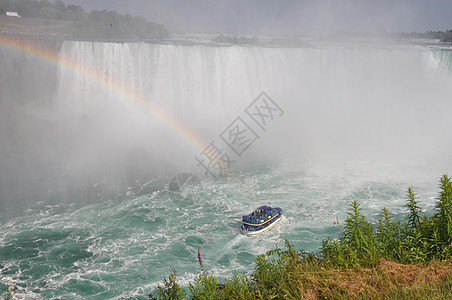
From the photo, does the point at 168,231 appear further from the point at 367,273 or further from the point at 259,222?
the point at 367,273

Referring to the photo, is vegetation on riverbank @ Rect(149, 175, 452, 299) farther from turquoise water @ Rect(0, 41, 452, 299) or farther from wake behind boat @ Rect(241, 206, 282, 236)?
wake behind boat @ Rect(241, 206, 282, 236)

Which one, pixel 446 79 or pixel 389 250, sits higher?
pixel 446 79

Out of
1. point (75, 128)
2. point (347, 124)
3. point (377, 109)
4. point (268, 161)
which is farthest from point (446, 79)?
point (75, 128)

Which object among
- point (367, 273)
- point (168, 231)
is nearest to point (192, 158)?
point (168, 231)

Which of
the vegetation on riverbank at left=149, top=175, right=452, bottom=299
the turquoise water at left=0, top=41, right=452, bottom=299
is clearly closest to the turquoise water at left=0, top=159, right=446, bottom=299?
the turquoise water at left=0, top=41, right=452, bottom=299

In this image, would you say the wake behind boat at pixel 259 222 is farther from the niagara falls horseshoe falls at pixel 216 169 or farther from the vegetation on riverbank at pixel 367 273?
the vegetation on riverbank at pixel 367 273

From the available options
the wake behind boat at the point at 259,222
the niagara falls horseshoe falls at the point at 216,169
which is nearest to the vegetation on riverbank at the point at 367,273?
the niagara falls horseshoe falls at the point at 216,169

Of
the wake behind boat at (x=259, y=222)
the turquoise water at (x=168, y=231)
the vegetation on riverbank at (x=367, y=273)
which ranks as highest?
the vegetation on riverbank at (x=367, y=273)

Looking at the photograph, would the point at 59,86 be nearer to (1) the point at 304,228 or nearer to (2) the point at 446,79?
(1) the point at 304,228
